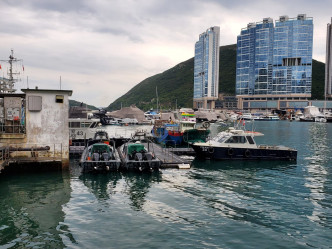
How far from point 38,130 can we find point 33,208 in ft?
30.0

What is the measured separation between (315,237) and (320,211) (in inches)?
164

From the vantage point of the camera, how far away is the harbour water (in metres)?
13.3

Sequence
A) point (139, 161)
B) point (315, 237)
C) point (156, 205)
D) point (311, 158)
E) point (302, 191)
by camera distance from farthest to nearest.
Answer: point (311, 158)
point (139, 161)
point (302, 191)
point (156, 205)
point (315, 237)

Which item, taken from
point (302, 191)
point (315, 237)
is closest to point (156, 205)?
point (315, 237)

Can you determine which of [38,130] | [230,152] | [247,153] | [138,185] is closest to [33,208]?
[138,185]

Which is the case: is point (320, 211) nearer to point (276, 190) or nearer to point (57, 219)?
point (276, 190)

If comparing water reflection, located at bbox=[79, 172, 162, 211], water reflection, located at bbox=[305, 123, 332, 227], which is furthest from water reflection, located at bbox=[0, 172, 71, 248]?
water reflection, located at bbox=[305, 123, 332, 227]

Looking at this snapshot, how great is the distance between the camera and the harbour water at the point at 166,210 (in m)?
13.3

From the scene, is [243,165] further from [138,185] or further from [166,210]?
[166,210]

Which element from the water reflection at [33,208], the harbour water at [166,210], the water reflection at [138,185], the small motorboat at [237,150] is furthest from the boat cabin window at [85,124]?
the water reflection at [138,185]

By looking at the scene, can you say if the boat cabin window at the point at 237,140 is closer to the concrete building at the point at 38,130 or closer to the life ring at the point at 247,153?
the life ring at the point at 247,153

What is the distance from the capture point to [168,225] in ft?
48.6

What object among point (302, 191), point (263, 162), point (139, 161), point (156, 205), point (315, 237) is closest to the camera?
point (315, 237)

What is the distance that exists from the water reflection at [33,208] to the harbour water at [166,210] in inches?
1.8
